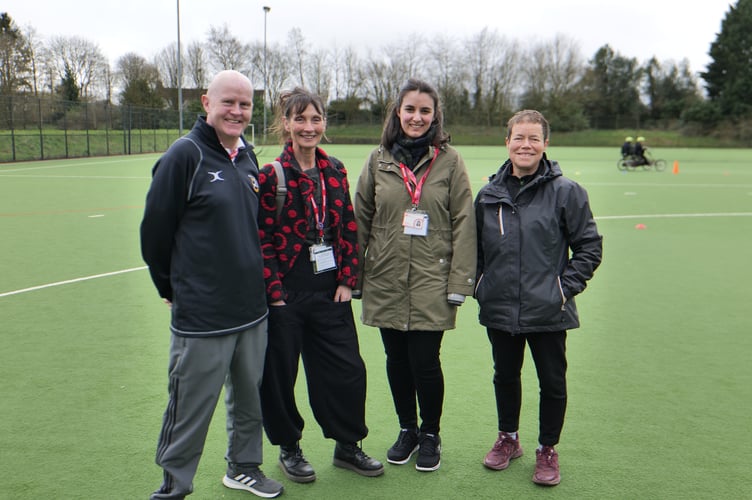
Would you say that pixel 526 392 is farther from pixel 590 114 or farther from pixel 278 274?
pixel 590 114

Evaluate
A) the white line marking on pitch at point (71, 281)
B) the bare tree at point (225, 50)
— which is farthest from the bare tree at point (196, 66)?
the white line marking on pitch at point (71, 281)

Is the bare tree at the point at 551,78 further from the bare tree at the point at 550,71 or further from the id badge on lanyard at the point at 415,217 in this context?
the id badge on lanyard at the point at 415,217

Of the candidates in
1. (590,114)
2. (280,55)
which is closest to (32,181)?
(280,55)

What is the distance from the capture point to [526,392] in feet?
14.0

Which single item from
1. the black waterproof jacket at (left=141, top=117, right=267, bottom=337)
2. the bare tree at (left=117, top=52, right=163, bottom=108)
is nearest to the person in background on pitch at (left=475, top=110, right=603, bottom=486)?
the black waterproof jacket at (left=141, top=117, right=267, bottom=337)

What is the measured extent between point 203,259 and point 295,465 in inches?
47.1

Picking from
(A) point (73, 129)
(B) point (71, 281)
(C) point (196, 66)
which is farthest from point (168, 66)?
(B) point (71, 281)

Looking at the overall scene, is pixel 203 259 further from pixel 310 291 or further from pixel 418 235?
pixel 418 235

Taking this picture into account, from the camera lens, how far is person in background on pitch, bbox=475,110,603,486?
10.3 feet

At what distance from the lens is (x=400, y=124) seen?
3.28 m

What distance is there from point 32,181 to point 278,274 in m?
18.6

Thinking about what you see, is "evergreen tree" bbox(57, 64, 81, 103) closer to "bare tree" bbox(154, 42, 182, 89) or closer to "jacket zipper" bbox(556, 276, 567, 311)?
"bare tree" bbox(154, 42, 182, 89)

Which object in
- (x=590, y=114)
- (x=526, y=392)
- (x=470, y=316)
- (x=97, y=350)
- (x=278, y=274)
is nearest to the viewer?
(x=278, y=274)

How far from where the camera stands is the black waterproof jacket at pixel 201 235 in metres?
2.61
